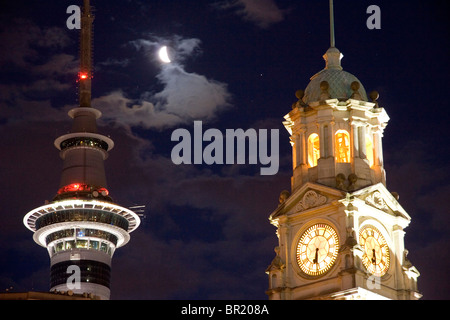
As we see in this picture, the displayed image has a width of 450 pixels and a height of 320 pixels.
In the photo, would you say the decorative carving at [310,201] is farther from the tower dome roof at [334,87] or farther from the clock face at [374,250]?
the tower dome roof at [334,87]

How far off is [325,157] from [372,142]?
17.2 ft

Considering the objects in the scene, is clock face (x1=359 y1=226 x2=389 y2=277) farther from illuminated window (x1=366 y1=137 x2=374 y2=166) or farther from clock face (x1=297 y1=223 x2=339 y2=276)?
illuminated window (x1=366 y1=137 x2=374 y2=166)

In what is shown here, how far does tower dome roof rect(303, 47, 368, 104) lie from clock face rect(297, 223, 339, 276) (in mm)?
12760

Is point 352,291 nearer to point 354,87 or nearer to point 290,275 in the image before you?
point 290,275

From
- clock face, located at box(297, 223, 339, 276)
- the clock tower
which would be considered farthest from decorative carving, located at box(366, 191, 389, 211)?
clock face, located at box(297, 223, 339, 276)

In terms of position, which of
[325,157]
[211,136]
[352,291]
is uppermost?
[211,136]

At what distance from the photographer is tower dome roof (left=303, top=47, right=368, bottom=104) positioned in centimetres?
13343

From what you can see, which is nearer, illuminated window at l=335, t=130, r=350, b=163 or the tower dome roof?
illuminated window at l=335, t=130, r=350, b=163

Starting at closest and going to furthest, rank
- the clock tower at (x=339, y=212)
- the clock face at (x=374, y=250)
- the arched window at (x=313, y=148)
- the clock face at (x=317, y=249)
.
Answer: the clock tower at (x=339, y=212) → the clock face at (x=317, y=249) → the clock face at (x=374, y=250) → the arched window at (x=313, y=148)

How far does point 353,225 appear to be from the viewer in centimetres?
12656

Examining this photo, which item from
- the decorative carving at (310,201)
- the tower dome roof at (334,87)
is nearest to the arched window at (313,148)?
the tower dome roof at (334,87)

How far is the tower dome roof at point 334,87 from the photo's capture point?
133 metres
